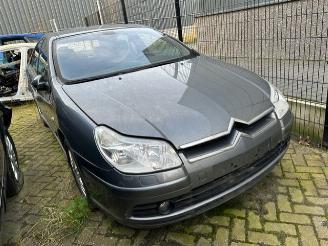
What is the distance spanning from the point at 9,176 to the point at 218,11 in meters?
3.54

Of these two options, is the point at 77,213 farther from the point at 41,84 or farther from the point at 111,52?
the point at 111,52

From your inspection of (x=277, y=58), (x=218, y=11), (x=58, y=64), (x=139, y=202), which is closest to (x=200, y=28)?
(x=218, y=11)

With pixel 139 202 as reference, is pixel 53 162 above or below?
below

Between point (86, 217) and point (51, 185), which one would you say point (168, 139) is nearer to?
point (86, 217)

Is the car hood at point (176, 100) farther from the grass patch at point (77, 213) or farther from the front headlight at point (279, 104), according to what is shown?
the grass patch at point (77, 213)

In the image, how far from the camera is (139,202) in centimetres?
202

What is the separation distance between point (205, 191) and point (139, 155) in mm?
512

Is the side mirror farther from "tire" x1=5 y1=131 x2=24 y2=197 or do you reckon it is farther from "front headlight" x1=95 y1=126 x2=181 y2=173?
"front headlight" x1=95 y1=126 x2=181 y2=173

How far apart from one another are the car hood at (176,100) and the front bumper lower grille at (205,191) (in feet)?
1.10

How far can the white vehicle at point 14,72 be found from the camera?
268 inches

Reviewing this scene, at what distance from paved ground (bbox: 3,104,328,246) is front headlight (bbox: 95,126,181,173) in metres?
0.72

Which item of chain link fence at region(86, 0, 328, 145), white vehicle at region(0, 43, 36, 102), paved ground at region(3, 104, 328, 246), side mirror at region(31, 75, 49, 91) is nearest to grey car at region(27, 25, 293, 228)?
side mirror at region(31, 75, 49, 91)

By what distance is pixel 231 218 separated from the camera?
2.52 m

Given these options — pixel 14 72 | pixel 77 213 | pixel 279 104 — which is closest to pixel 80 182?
pixel 77 213
